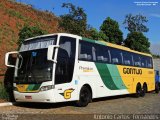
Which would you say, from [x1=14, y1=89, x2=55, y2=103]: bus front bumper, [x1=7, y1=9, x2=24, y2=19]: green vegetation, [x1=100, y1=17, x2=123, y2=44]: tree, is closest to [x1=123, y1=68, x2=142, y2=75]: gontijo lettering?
[x1=14, y1=89, x2=55, y2=103]: bus front bumper

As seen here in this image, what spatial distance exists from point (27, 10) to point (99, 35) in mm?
8335

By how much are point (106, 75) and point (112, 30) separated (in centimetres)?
3068

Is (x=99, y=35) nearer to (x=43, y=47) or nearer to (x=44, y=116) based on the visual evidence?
(x=43, y=47)

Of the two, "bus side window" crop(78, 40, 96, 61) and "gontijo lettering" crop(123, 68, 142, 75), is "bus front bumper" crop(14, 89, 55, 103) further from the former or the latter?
"gontijo lettering" crop(123, 68, 142, 75)

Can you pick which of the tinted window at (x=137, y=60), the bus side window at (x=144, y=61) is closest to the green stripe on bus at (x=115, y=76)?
the tinted window at (x=137, y=60)

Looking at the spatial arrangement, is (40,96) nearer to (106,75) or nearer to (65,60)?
(65,60)

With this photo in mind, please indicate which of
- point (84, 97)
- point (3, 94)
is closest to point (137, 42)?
point (84, 97)

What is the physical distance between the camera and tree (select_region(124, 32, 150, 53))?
5235 cm

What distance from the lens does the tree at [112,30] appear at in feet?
162

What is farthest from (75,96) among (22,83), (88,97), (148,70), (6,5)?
(6,5)

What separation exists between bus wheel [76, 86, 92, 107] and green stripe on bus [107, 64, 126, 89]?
2.76 m

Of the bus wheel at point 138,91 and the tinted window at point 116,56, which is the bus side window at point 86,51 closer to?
the tinted window at point 116,56

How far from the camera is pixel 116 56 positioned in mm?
20812

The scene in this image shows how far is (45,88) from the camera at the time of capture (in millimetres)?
14977
